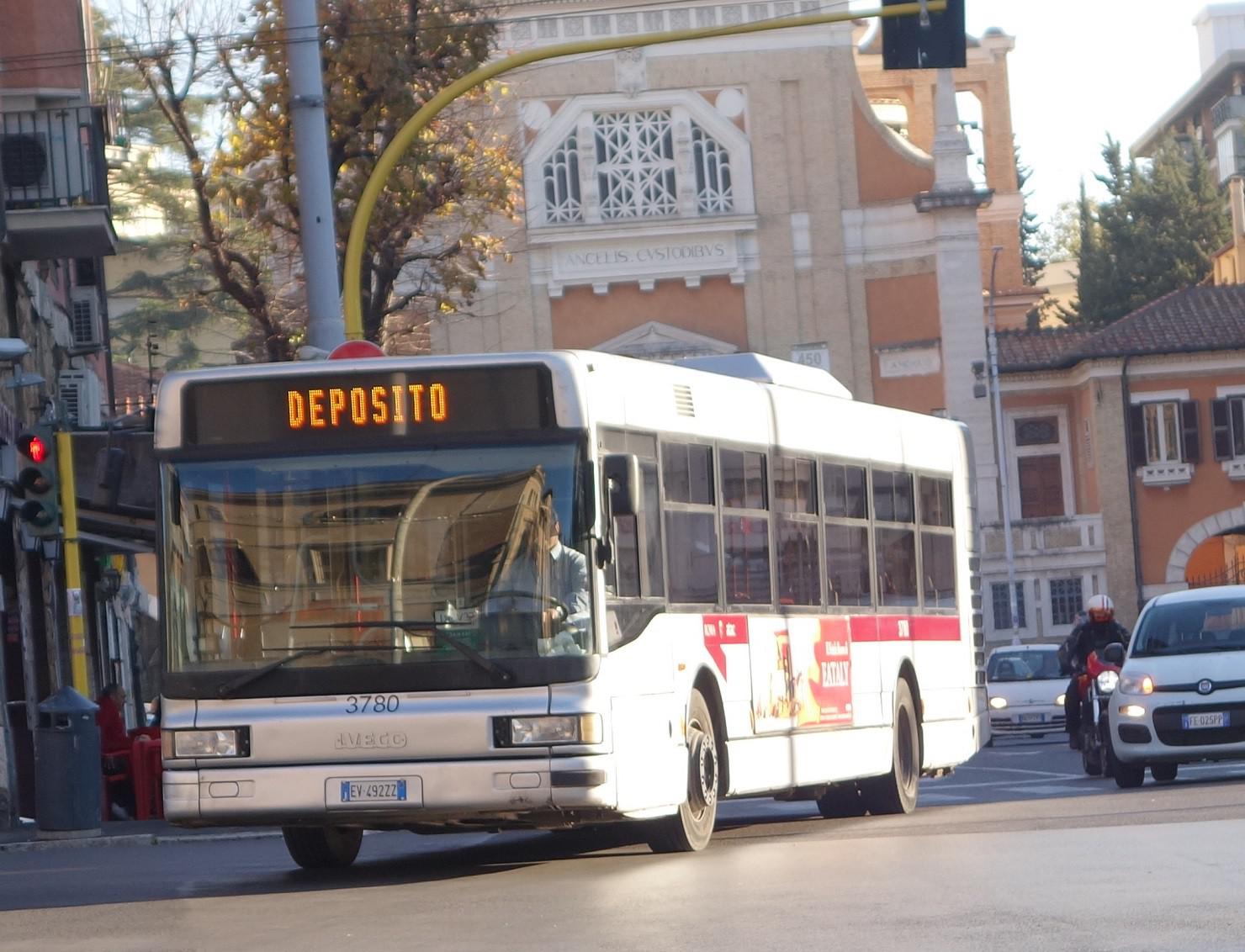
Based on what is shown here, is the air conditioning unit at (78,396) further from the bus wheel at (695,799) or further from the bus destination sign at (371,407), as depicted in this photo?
the bus destination sign at (371,407)

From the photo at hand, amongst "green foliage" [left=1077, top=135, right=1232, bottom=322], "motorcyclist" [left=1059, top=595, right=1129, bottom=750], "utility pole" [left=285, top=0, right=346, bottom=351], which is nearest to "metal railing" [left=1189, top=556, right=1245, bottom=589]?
"green foliage" [left=1077, top=135, right=1232, bottom=322]

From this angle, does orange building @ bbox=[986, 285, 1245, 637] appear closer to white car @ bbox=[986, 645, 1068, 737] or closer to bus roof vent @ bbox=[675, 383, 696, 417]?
white car @ bbox=[986, 645, 1068, 737]

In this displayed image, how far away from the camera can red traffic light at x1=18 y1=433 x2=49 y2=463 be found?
20.7m

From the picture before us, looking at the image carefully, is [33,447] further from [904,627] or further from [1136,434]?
[1136,434]

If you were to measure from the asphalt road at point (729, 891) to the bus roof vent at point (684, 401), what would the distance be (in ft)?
7.89

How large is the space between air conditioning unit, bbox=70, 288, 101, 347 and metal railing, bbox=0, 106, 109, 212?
8718 mm

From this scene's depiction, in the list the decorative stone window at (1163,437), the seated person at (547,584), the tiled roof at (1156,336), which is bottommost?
the seated person at (547,584)

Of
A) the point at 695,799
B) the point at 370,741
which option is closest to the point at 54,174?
the point at 695,799

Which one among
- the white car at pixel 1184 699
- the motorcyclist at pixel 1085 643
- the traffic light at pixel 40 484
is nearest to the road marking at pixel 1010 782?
the motorcyclist at pixel 1085 643

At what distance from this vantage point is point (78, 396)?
109 feet

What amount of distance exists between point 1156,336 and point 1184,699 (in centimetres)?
4773

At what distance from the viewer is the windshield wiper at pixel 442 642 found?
12336mm

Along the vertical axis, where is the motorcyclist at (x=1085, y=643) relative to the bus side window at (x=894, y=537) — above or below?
below

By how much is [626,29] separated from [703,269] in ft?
21.1
